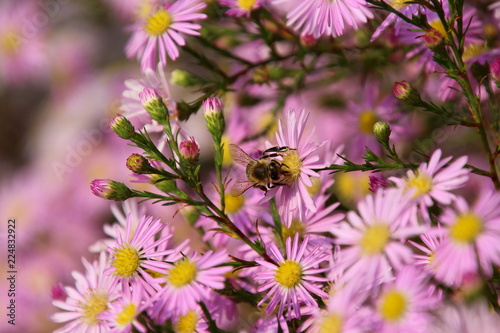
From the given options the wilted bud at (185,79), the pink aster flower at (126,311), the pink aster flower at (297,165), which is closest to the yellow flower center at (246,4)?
the wilted bud at (185,79)

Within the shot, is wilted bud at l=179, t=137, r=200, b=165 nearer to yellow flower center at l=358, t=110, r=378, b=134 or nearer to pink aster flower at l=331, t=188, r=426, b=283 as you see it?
pink aster flower at l=331, t=188, r=426, b=283

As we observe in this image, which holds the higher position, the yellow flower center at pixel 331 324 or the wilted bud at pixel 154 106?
the wilted bud at pixel 154 106

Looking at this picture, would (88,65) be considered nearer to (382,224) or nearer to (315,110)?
(315,110)

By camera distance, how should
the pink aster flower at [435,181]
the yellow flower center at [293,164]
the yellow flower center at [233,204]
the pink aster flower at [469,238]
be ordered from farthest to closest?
1. the yellow flower center at [233,204]
2. the yellow flower center at [293,164]
3. the pink aster flower at [435,181]
4. the pink aster flower at [469,238]

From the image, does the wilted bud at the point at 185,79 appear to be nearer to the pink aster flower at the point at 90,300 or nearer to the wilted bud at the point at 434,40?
the pink aster flower at the point at 90,300

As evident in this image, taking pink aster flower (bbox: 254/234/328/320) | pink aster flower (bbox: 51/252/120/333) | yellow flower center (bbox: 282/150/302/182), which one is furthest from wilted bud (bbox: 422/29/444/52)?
pink aster flower (bbox: 51/252/120/333)
